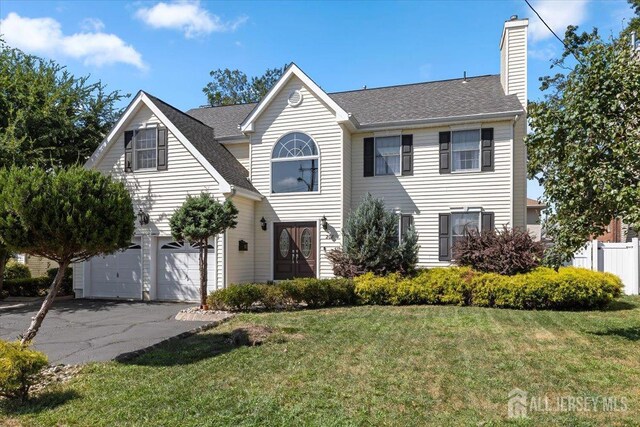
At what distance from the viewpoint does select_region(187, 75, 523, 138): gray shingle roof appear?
582 inches

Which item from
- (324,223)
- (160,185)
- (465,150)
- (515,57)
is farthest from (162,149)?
(515,57)

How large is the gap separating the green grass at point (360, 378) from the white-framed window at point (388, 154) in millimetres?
7381

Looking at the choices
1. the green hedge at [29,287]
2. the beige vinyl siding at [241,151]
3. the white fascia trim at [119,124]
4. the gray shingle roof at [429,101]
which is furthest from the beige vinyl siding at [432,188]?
the green hedge at [29,287]

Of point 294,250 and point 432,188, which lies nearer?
point 432,188

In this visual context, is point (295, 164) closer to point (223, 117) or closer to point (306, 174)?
point (306, 174)

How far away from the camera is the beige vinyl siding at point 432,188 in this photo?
14.1m

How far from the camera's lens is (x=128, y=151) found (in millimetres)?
14969

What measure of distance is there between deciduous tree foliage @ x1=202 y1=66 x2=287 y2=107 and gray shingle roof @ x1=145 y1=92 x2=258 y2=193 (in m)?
24.1

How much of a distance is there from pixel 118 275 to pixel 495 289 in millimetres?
11966

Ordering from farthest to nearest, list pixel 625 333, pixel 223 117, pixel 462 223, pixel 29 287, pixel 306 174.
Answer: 1. pixel 223 117
2. pixel 29 287
3. pixel 306 174
4. pixel 462 223
5. pixel 625 333

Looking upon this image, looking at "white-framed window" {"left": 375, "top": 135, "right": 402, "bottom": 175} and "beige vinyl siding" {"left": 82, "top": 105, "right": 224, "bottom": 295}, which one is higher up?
"white-framed window" {"left": 375, "top": 135, "right": 402, "bottom": 175}

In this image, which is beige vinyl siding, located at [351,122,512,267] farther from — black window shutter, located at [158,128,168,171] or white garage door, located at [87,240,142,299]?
white garage door, located at [87,240,142,299]

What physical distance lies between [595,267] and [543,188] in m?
8.97

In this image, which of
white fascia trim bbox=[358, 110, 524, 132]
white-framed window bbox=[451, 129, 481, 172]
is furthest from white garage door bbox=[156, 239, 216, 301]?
white-framed window bbox=[451, 129, 481, 172]
